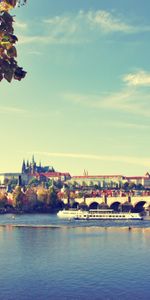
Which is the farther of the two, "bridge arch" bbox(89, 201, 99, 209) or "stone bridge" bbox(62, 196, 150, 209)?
"bridge arch" bbox(89, 201, 99, 209)

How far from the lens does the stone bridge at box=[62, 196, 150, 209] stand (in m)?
142

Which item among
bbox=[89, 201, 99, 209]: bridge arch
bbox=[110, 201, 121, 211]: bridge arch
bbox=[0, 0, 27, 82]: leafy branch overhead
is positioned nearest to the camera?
bbox=[0, 0, 27, 82]: leafy branch overhead

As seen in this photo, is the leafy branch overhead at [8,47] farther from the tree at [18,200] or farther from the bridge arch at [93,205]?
the tree at [18,200]

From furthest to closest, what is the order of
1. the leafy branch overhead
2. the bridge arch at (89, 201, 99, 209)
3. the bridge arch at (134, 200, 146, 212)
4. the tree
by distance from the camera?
the tree < the bridge arch at (89, 201, 99, 209) < the bridge arch at (134, 200, 146, 212) < the leafy branch overhead

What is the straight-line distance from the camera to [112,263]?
4794cm

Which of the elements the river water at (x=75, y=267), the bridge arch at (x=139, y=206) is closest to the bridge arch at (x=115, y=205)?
the bridge arch at (x=139, y=206)

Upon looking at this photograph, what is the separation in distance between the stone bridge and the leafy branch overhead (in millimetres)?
137207

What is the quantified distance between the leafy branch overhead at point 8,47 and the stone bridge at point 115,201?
137207mm

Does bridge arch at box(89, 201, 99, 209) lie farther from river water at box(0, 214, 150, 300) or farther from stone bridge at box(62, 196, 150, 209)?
river water at box(0, 214, 150, 300)

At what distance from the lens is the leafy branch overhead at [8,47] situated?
20.4ft

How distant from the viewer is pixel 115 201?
147 metres

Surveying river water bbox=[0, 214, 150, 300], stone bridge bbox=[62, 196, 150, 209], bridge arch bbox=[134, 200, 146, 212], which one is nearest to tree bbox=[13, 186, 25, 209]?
stone bridge bbox=[62, 196, 150, 209]

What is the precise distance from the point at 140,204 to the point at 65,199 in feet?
98.8

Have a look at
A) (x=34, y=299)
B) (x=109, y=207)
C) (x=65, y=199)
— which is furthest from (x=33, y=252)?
(x=65, y=199)
